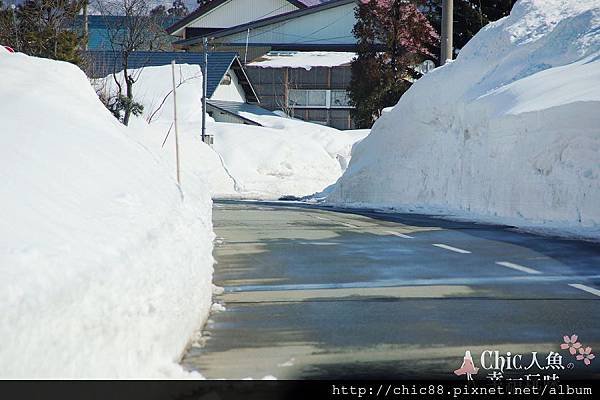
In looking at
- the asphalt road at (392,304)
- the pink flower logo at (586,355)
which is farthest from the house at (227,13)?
the pink flower logo at (586,355)

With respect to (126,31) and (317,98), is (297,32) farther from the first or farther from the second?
(126,31)

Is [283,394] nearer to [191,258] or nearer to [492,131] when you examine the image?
[191,258]

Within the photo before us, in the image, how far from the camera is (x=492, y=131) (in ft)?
76.0

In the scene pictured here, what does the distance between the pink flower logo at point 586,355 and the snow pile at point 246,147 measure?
36500 mm

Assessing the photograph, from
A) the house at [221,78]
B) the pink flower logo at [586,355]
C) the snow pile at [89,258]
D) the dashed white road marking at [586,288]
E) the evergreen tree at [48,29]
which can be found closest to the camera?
the snow pile at [89,258]

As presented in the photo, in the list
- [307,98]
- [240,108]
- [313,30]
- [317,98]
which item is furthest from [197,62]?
[313,30]

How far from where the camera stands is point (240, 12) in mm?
82188

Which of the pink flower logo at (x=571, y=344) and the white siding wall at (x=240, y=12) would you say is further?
the white siding wall at (x=240, y=12)

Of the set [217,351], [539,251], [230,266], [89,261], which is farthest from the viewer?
[539,251]

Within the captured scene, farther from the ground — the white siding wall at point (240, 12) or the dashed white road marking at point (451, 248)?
the white siding wall at point (240, 12)

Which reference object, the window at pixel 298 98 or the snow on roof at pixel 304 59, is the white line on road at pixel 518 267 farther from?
the window at pixel 298 98

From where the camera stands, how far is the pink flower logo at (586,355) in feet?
20.9

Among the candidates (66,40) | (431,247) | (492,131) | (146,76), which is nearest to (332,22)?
(146,76)

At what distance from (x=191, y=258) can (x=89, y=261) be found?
7.82 feet
